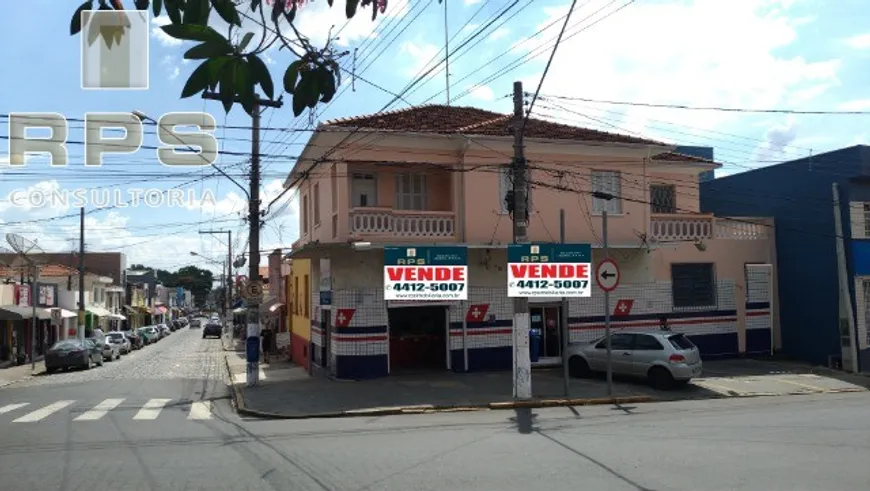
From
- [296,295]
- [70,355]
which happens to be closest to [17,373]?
[70,355]

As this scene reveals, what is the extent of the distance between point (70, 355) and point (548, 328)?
60.5ft

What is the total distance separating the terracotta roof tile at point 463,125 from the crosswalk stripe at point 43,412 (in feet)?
30.5

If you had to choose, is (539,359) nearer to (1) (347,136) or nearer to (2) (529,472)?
(1) (347,136)

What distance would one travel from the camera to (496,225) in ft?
65.6

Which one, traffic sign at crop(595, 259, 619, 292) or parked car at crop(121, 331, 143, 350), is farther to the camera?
parked car at crop(121, 331, 143, 350)

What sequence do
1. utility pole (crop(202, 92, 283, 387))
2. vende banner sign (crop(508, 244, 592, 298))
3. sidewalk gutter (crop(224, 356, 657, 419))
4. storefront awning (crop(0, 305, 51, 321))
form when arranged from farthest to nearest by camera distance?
storefront awning (crop(0, 305, 51, 321)) < utility pole (crop(202, 92, 283, 387)) < vende banner sign (crop(508, 244, 592, 298)) < sidewalk gutter (crop(224, 356, 657, 419))

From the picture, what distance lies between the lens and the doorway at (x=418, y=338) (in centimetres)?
2033

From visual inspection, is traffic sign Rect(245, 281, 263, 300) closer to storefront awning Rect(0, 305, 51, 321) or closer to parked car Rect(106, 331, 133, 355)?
storefront awning Rect(0, 305, 51, 321)

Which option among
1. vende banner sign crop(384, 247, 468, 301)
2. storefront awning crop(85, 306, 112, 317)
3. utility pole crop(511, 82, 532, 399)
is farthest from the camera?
storefront awning crop(85, 306, 112, 317)

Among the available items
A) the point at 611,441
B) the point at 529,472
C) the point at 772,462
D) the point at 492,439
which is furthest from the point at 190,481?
the point at 772,462

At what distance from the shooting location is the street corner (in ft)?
56.5

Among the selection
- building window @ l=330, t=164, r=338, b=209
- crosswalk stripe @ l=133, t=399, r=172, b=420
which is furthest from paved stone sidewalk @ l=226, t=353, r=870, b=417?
building window @ l=330, t=164, r=338, b=209

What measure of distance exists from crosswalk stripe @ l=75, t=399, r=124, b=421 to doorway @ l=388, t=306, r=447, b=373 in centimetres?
737

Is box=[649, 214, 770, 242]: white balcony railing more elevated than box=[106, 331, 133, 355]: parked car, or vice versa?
box=[649, 214, 770, 242]: white balcony railing
